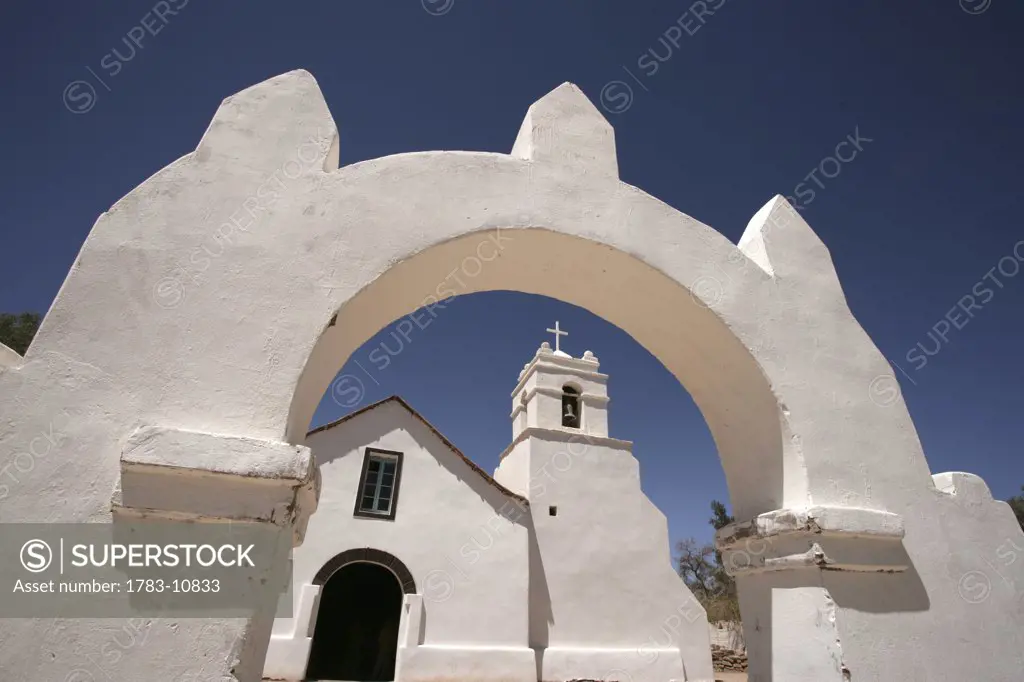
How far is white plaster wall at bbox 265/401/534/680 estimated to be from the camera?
10.7 m

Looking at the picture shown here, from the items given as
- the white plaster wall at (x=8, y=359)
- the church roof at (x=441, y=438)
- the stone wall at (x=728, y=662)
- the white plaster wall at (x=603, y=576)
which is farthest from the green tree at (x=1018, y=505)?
the white plaster wall at (x=8, y=359)

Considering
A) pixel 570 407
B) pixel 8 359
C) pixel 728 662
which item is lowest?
pixel 728 662

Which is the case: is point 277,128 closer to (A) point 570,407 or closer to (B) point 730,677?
(A) point 570,407

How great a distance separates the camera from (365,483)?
11.8 meters

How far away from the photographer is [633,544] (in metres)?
13.6

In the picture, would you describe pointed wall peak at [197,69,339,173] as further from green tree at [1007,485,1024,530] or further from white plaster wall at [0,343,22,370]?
green tree at [1007,485,1024,530]

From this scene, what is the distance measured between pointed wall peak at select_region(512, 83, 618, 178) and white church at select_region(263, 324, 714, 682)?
347 inches

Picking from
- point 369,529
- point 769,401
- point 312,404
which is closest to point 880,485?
point 769,401

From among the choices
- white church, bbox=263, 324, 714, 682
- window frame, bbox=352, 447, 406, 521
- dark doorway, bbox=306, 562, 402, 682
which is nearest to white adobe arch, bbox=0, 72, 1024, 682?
white church, bbox=263, 324, 714, 682

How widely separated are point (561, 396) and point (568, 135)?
12335 millimetres

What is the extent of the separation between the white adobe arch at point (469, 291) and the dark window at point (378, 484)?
9.58m

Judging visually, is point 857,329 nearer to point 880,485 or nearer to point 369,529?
point 880,485

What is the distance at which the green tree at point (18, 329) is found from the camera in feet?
48.0

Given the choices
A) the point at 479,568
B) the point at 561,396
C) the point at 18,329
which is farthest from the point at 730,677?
the point at 18,329
